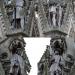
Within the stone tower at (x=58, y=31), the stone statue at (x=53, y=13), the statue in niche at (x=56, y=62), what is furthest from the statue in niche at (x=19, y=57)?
the stone statue at (x=53, y=13)

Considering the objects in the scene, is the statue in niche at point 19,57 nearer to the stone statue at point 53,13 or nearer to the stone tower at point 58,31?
the stone tower at point 58,31

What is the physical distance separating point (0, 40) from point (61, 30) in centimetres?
172

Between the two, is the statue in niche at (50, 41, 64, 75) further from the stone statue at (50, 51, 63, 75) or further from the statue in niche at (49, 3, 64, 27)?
the statue in niche at (49, 3, 64, 27)

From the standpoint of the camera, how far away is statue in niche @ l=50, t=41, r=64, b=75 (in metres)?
12.5

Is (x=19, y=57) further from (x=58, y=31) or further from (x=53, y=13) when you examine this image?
(x=53, y=13)

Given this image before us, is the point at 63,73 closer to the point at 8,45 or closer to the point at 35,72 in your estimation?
the point at 35,72

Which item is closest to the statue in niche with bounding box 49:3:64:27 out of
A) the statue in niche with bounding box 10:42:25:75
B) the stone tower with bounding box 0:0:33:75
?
the stone tower with bounding box 0:0:33:75

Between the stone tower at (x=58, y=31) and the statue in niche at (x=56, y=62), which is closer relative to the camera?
the statue in niche at (x=56, y=62)

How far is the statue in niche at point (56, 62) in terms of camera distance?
12.5 m

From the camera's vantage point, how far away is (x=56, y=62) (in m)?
12.8

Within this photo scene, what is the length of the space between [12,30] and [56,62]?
1902 millimetres

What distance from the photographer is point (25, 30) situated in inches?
552

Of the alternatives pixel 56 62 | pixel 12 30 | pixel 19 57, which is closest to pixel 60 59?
pixel 56 62

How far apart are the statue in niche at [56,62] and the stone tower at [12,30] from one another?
2.28 ft
